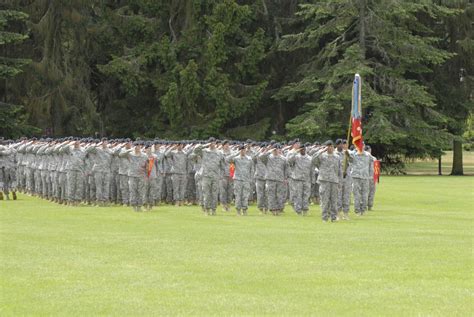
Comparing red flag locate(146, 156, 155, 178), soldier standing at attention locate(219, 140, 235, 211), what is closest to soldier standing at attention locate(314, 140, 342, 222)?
soldier standing at attention locate(219, 140, 235, 211)

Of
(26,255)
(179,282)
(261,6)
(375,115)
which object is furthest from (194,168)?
(261,6)

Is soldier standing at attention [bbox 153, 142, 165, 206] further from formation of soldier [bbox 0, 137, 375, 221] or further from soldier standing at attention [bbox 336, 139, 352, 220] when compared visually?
soldier standing at attention [bbox 336, 139, 352, 220]

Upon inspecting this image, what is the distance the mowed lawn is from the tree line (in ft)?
106

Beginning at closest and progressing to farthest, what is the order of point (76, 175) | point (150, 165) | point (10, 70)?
point (150, 165), point (76, 175), point (10, 70)

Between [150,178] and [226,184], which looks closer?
[150,178]

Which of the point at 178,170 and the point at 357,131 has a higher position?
the point at 357,131

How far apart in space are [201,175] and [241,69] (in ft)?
115

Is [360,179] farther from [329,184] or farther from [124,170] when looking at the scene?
[124,170]

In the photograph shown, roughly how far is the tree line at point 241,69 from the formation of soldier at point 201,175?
22.7 meters

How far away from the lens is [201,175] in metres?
28.4

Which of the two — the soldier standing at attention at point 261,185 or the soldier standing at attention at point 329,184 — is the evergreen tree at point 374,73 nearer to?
the soldier standing at attention at point 261,185

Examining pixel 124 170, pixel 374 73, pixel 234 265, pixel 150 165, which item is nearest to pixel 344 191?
pixel 150 165

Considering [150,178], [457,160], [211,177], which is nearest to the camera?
[211,177]

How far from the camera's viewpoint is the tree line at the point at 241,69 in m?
59.0
